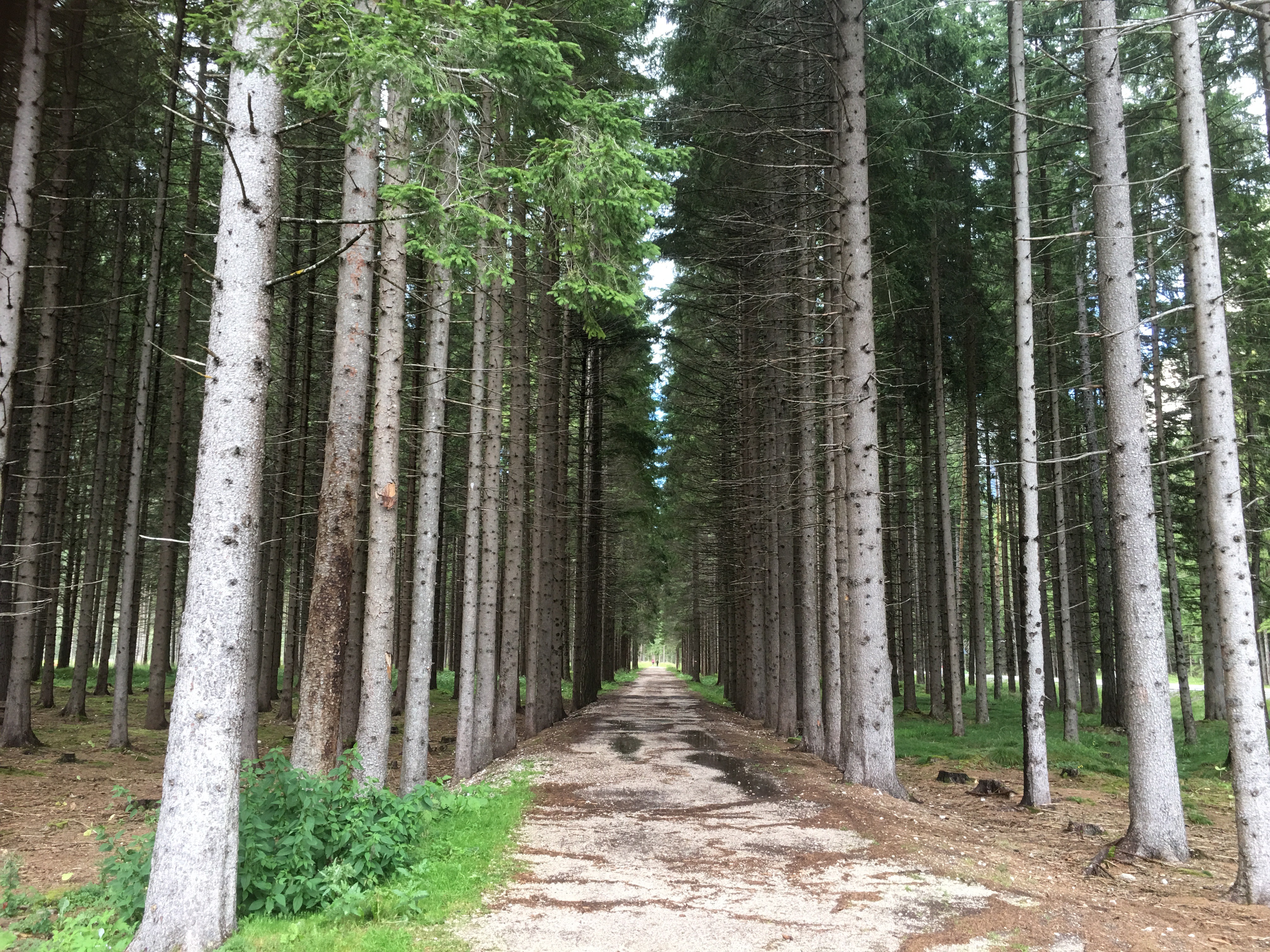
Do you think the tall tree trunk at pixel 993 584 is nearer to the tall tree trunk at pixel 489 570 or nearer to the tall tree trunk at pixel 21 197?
the tall tree trunk at pixel 489 570

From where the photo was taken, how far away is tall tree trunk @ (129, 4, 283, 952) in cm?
477

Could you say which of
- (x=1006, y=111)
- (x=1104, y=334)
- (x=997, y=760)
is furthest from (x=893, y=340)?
(x=1104, y=334)

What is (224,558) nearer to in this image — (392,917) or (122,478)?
(392,917)

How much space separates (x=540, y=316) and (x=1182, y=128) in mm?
13116

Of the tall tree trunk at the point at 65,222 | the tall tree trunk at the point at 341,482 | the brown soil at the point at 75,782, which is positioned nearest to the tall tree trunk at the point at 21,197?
the tall tree trunk at the point at 65,222

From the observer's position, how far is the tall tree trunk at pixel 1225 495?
21.6 ft

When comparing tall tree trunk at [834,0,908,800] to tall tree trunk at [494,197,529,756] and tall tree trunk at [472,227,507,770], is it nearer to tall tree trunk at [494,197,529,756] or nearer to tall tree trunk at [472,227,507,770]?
tall tree trunk at [472,227,507,770]

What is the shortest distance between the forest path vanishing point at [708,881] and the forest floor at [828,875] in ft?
0.07

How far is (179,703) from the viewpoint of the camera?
16.1ft

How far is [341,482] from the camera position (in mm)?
7777

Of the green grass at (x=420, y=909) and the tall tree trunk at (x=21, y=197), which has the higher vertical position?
the tall tree trunk at (x=21, y=197)

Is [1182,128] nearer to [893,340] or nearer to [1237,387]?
[893,340]

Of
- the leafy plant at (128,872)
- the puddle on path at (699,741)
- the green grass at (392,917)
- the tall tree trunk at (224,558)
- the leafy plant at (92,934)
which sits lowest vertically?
the puddle on path at (699,741)

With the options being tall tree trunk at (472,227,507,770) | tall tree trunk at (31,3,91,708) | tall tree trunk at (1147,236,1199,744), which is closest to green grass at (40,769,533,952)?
tall tree trunk at (472,227,507,770)
